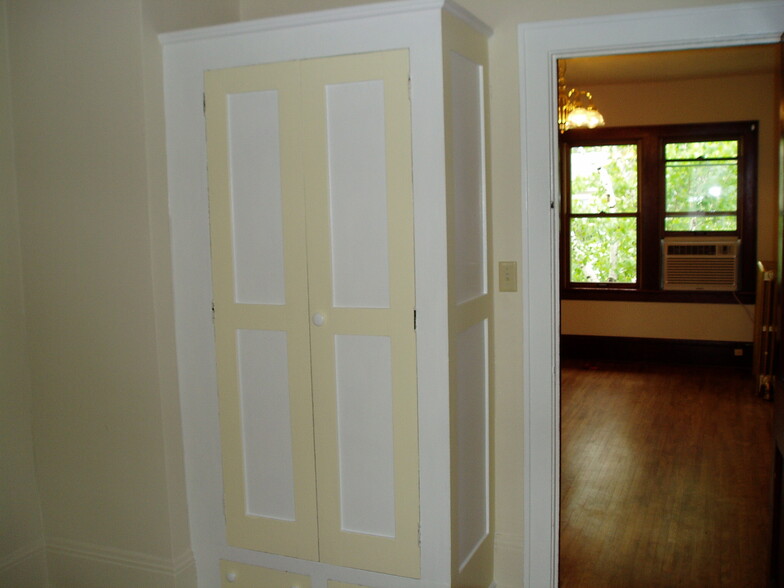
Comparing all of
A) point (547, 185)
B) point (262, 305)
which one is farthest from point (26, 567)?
point (547, 185)

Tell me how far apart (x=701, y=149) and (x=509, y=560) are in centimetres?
519

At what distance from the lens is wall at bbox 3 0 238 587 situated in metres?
2.57

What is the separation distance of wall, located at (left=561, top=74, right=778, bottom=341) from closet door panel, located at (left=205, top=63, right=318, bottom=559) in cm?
512

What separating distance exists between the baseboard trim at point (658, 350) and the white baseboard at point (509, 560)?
4.67m

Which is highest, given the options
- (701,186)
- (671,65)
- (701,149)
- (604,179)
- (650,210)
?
(671,65)

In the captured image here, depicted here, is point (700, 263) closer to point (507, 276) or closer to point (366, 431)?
point (507, 276)

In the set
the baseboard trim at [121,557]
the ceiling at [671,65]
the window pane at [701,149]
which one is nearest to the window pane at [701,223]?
the window pane at [701,149]

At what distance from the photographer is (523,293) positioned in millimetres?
2672

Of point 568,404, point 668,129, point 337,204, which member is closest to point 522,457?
point 337,204

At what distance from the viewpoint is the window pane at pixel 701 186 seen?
6.68 m

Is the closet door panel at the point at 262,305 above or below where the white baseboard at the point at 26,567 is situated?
above

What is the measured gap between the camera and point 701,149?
266 inches

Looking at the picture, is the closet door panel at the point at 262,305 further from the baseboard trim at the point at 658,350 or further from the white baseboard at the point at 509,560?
the baseboard trim at the point at 658,350

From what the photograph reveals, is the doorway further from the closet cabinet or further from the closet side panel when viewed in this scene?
the closet cabinet
